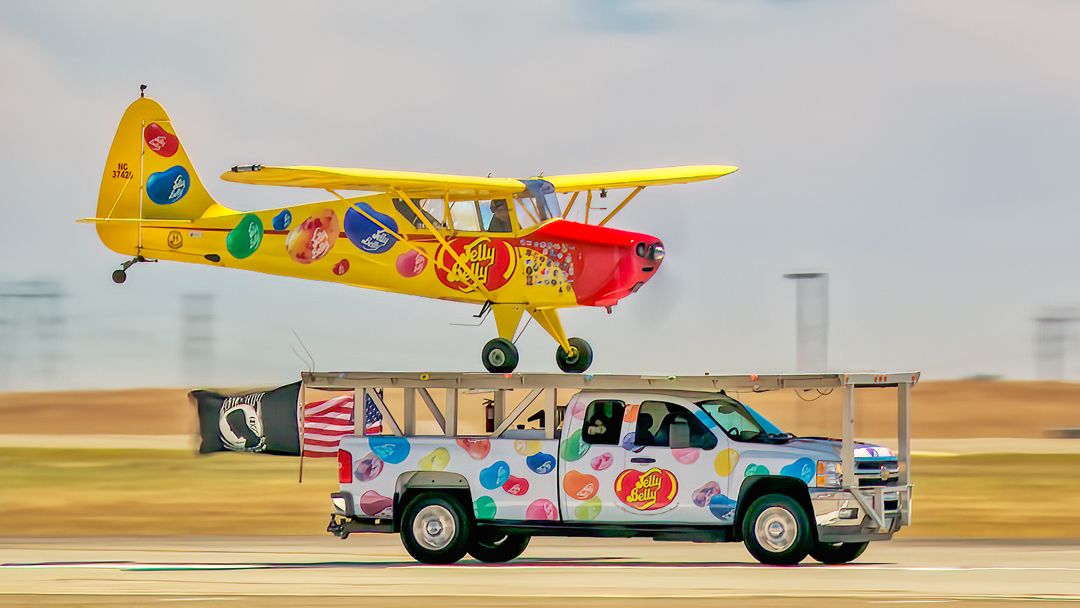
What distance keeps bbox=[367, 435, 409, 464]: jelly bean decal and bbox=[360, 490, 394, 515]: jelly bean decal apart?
40 centimetres

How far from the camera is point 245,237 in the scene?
23172 mm

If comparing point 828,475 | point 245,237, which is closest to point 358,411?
point 245,237

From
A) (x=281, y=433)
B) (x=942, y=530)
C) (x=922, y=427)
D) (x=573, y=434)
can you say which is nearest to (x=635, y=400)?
(x=573, y=434)

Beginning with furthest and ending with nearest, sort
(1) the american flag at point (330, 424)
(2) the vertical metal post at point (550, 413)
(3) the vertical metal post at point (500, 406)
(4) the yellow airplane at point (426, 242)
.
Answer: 1. (4) the yellow airplane at point (426, 242)
2. (3) the vertical metal post at point (500, 406)
3. (1) the american flag at point (330, 424)
4. (2) the vertical metal post at point (550, 413)

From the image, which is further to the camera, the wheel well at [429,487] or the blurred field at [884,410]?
the blurred field at [884,410]

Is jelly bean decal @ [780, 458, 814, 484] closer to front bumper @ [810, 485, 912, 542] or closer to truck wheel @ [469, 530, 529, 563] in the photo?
front bumper @ [810, 485, 912, 542]

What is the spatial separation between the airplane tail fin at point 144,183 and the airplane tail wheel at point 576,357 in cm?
511

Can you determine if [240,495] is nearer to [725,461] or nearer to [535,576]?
[535,576]

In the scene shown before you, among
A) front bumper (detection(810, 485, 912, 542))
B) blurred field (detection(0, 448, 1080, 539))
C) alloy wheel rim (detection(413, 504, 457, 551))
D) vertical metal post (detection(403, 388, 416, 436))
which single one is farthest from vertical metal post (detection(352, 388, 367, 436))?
blurred field (detection(0, 448, 1080, 539))

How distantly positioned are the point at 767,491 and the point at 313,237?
759cm

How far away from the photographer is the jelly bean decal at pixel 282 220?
75.0 ft

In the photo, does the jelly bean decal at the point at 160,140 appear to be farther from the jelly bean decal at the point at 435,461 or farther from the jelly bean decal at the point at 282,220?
the jelly bean decal at the point at 435,461

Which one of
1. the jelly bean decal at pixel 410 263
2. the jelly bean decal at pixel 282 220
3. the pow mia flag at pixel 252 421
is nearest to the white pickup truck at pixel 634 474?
the pow mia flag at pixel 252 421

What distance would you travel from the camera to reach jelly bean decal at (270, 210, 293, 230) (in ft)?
75.0
